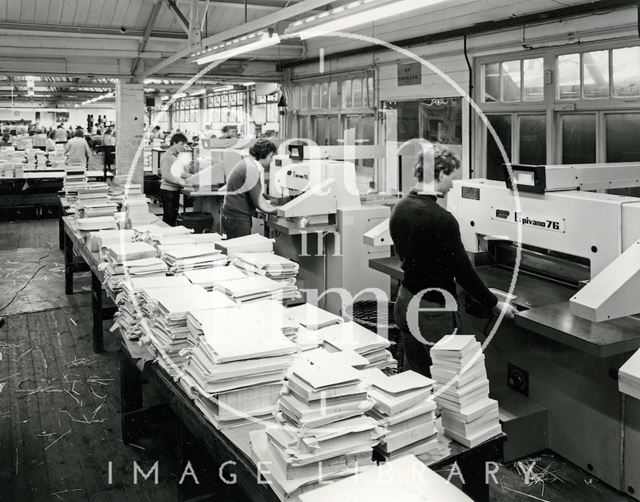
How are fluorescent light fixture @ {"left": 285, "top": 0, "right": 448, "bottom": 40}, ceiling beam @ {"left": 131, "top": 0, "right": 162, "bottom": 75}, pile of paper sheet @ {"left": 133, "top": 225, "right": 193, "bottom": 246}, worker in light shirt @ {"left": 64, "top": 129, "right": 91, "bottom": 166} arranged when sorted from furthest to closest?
worker in light shirt @ {"left": 64, "top": 129, "right": 91, "bottom": 166}
ceiling beam @ {"left": 131, "top": 0, "right": 162, "bottom": 75}
pile of paper sheet @ {"left": 133, "top": 225, "right": 193, "bottom": 246}
fluorescent light fixture @ {"left": 285, "top": 0, "right": 448, "bottom": 40}

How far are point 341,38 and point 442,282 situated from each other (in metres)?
6.88

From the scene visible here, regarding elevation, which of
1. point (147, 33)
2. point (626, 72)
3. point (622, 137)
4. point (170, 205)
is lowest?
point (170, 205)

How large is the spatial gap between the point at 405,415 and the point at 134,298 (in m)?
1.57

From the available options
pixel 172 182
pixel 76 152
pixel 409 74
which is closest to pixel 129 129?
pixel 76 152

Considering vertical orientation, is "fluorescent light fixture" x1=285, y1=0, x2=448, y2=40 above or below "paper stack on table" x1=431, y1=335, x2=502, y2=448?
above

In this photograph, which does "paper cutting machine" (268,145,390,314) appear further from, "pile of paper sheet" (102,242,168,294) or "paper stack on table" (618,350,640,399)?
"paper stack on table" (618,350,640,399)

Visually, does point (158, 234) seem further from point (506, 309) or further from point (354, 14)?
point (506, 309)

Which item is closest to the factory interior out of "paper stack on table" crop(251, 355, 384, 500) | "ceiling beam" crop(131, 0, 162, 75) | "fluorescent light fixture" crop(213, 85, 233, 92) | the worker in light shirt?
"paper stack on table" crop(251, 355, 384, 500)

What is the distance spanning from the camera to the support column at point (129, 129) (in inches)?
399

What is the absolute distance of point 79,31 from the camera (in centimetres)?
884

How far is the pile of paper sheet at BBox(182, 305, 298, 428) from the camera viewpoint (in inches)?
79.5

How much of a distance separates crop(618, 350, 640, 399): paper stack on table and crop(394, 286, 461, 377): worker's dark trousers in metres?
0.90

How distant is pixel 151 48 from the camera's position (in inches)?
380

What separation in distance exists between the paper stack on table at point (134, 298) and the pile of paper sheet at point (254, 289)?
0.79 feet
